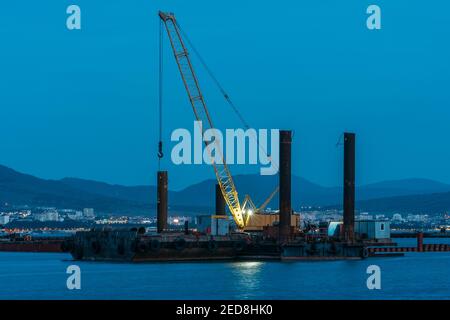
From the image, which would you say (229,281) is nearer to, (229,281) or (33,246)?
(229,281)

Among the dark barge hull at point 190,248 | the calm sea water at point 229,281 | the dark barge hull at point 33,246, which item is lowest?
the dark barge hull at point 33,246

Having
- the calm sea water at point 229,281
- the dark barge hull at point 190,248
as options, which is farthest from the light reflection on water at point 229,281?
the dark barge hull at point 190,248

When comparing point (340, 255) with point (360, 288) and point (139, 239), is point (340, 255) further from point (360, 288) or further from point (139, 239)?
point (360, 288)

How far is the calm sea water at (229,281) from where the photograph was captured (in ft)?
246

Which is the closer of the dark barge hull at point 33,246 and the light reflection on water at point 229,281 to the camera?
the light reflection on water at point 229,281

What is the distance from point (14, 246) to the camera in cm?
17825

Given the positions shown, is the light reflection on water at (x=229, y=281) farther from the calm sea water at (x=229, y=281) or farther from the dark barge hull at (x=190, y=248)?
the dark barge hull at (x=190, y=248)

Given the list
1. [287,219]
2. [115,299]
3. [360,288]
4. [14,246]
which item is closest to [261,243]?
[287,219]

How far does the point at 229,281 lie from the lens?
84.1m

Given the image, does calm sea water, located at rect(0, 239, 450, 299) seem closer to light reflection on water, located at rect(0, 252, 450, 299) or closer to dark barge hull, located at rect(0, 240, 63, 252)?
light reflection on water, located at rect(0, 252, 450, 299)

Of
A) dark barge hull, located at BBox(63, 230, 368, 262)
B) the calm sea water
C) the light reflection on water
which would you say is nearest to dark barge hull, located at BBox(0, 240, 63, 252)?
dark barge hull, located at BBox(63, 230, 368, 262)

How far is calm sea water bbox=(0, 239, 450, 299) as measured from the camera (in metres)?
74.9
